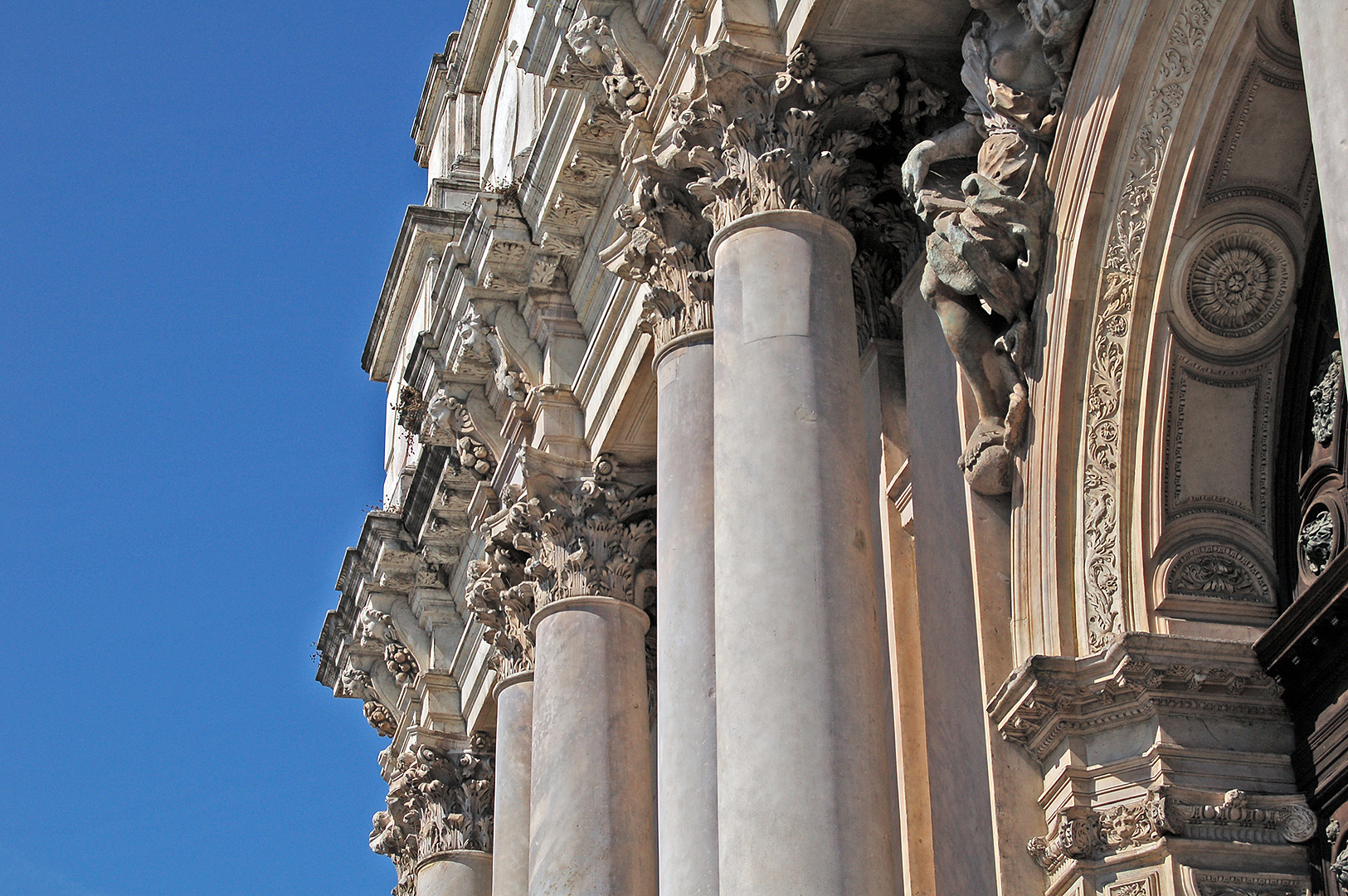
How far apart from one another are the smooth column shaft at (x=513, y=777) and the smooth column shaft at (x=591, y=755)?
6.68 feet

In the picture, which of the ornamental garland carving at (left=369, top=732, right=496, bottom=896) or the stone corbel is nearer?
the stone corbel

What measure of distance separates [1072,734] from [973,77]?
4.45 metres

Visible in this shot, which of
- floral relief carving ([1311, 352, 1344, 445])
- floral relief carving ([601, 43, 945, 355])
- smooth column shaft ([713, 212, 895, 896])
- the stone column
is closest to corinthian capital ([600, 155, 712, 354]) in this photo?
floral relief carving ([601, 43, 945, 355])

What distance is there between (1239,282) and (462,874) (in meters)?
16.2

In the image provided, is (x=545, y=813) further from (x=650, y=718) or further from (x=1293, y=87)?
(x=1293, y=87)

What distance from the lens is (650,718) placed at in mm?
20469

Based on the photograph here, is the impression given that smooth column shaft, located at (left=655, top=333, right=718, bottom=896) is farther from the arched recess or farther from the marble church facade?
the arched recess

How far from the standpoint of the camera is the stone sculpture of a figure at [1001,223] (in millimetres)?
12141


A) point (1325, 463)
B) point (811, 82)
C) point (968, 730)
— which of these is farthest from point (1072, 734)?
point (811, 82)

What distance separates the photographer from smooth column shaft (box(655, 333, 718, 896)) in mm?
14125

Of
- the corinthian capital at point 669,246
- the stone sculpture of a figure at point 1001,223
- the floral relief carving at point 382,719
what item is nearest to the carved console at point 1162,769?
the stone sculpture of a figure at point 1001,223

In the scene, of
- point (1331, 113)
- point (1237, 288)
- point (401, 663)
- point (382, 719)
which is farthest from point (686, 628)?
point (382, 719)

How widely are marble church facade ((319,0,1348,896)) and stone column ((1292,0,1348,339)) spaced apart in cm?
3

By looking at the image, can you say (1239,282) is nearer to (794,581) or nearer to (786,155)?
(794,581)
